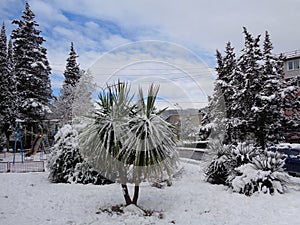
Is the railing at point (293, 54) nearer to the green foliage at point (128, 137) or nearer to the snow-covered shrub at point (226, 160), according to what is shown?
the snow-covered shrub at point (226, 160)

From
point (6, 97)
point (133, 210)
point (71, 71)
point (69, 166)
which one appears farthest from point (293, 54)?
point (133, 210)

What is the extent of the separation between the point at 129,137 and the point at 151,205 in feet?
7.16

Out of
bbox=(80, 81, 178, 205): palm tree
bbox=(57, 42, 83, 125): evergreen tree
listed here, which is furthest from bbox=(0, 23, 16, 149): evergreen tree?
bbox=(80, 81, 178, 205): palm tree

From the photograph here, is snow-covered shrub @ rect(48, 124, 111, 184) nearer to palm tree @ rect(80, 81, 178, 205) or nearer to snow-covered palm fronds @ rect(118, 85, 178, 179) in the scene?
palm tree @ rect(80, 81, 178, 205)

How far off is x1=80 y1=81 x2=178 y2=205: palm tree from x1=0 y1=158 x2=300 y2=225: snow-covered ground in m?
1.01

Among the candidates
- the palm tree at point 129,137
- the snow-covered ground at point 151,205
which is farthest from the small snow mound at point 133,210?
the palm tree at point 129,137

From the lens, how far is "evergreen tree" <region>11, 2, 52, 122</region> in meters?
25.5

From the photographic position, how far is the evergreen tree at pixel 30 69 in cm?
2550

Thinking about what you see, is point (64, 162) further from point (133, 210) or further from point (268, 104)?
point (268, 104)

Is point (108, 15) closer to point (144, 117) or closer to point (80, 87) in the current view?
point (144, 117)

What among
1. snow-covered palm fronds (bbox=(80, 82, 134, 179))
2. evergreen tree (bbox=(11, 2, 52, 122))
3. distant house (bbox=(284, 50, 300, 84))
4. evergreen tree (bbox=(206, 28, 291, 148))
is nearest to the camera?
snow-covered palm fronds (bbox=(80, 82, 134, 179))

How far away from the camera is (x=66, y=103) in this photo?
32469 mm

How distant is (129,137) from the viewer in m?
6.64

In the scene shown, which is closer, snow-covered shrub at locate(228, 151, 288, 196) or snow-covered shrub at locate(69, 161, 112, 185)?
snow-covered shrub at locate(228, 151, 288, 196)
